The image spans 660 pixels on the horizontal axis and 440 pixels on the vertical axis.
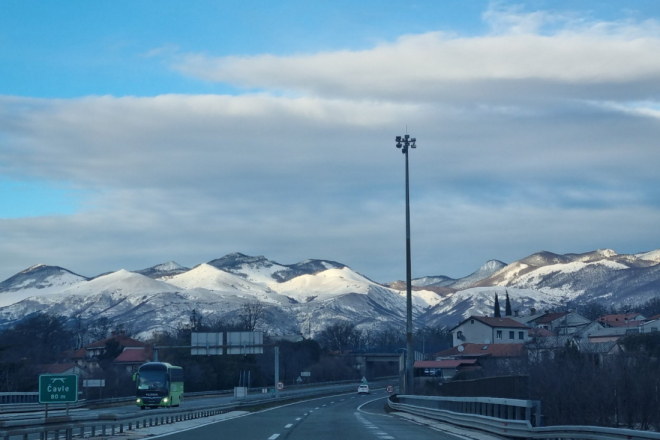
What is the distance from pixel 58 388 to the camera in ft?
64.5

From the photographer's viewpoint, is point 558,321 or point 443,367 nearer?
point 443,367

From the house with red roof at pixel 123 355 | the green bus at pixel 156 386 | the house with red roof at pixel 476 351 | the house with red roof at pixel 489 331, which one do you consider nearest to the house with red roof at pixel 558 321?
the house with red roof at pixel 489 331

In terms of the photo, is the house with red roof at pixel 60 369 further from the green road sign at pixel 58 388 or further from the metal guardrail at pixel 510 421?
the green road sign at pixel 58 388

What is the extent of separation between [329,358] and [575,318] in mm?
41831

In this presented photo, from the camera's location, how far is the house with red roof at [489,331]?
4464 inches

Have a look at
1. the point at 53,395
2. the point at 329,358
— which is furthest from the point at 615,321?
the point at 53,395

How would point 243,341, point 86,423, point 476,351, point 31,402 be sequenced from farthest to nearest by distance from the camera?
point 476,351
point 243,341
point 31,402
point 86,423

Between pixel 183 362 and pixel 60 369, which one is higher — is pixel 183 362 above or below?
above

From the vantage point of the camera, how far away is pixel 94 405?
66625 mm

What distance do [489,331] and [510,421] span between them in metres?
95.0

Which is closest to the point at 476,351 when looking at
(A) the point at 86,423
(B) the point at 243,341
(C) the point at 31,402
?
(B) the point at 243,341

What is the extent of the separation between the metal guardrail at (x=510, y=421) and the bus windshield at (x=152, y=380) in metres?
27.9

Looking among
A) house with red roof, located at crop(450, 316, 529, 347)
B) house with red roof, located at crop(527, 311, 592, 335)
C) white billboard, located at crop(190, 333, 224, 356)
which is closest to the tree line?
house with red roof, located at crop(450, 316, 529, 347)

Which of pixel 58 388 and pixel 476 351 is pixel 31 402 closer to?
pixel 58 388
